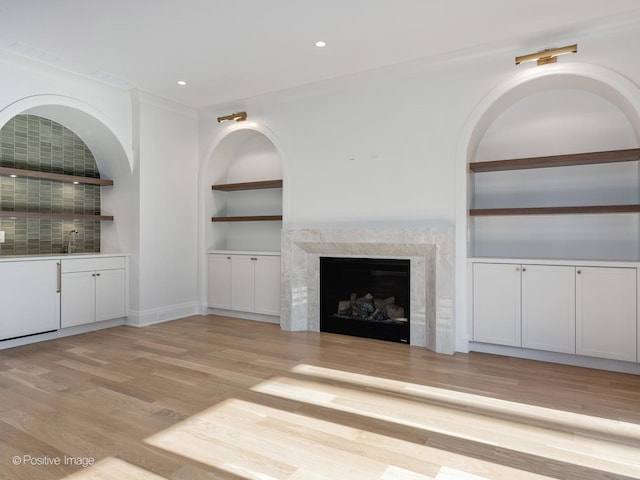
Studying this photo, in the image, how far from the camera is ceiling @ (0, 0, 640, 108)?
121 inches

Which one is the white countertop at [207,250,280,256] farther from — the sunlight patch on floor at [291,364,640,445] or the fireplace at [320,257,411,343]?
the sunlight patch on floor at [291,364,640,445]

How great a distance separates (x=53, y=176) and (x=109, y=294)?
1.46 metres

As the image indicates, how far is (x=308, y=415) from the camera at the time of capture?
249cm

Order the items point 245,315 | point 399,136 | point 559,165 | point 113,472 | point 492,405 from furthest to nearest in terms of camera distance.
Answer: point 245,315 → point 399,136 → point 559,165 → point 492,405 → point 113,472

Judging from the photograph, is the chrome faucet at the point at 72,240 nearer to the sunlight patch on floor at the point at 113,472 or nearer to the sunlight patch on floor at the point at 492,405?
the sunlight patch on floor at the point at 492,405

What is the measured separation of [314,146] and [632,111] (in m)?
3.01

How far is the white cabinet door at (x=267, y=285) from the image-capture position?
5.12 m

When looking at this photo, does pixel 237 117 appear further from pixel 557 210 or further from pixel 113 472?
pixel 113 472

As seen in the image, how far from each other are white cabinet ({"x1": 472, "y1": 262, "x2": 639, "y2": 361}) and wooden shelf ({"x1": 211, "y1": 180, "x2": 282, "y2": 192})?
8.64 ft

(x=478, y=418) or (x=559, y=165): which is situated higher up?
(x=559, y=165)

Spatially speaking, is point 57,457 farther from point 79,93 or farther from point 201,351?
point 79,93

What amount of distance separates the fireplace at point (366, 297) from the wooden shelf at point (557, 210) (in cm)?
90

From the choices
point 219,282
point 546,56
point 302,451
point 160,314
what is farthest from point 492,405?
point 160,314

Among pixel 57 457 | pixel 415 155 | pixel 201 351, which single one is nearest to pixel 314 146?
pixel 415 155
